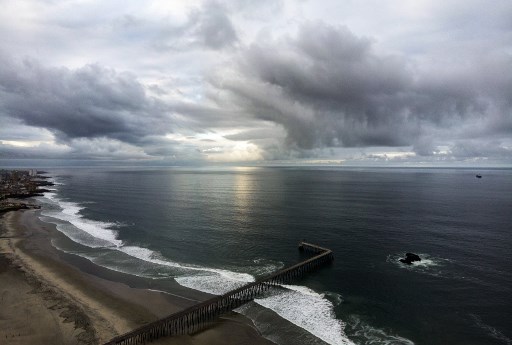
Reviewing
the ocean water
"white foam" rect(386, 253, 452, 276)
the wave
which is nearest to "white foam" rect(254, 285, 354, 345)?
the wave

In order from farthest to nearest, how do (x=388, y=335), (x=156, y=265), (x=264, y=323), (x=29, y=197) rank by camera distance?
1. (x=29, y=197)
2. (x=156, y=265)
3. (x=264, y=323)
4. (x=388, y=335)

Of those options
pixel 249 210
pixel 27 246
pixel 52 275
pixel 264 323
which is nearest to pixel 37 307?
pixel 52 275

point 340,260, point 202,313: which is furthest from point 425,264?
point 202,313

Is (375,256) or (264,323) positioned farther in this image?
(375,256)

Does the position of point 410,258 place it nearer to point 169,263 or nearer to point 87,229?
point 169,263

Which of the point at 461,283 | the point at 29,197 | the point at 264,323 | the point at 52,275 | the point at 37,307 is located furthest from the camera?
the point at 29,197

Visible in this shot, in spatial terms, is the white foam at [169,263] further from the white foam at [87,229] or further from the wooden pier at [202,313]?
the white foam at [87,229]

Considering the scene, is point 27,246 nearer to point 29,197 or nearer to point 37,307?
point 37,307
